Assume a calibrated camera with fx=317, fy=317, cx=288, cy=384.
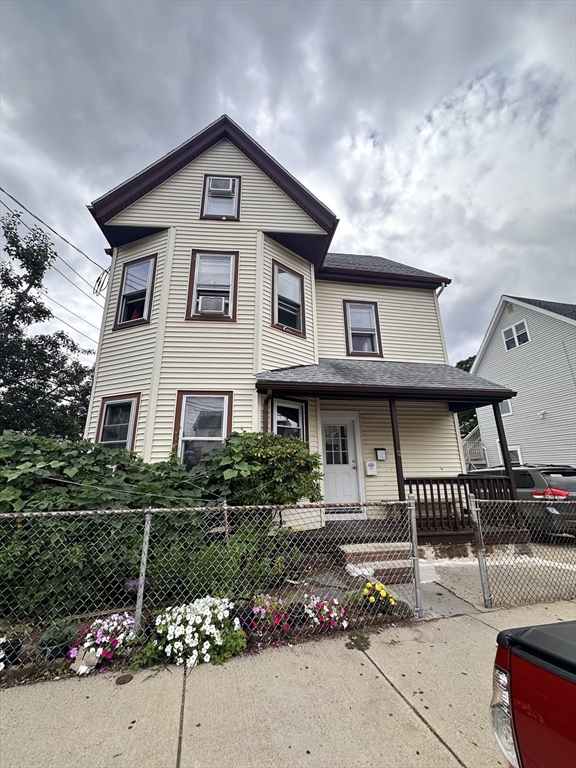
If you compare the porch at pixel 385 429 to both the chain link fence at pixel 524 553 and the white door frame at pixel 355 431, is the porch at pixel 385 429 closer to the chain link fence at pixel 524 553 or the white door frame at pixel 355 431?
the white door frame at pixel 355 431

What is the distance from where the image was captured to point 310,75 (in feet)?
29.9

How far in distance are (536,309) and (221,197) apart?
14.7m

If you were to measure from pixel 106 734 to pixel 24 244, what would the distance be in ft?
51.5

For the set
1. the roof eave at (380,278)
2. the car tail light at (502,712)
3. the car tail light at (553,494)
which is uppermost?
the roof eave at (380,278)

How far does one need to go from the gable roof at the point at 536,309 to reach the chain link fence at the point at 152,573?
1474 centimetres

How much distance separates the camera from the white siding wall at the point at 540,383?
1310 cm

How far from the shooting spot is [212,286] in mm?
7180

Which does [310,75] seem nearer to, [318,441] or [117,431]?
[318,441]

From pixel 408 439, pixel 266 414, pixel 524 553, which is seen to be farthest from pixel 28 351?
pixel 524 553

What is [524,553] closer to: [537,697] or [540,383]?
[537,697]

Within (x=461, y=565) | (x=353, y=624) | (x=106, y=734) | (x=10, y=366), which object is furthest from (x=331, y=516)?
(x=10, y=366)

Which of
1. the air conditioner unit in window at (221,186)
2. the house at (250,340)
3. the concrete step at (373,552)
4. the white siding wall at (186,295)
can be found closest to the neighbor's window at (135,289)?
the house at (250,340)

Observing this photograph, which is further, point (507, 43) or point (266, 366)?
point (507, 43)

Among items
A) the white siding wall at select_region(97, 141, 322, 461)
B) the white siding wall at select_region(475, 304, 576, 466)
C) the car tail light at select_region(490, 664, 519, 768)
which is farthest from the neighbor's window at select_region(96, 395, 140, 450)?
the white siding wall at select_region(475, 304, 576, 466)
